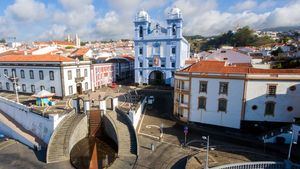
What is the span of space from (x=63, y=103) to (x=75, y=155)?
51.9 ft

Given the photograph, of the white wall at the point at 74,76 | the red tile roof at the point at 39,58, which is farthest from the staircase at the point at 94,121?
the red tile roof at the point at 39,58

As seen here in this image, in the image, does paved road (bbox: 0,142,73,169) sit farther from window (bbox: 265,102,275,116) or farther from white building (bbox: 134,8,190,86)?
white building (bbox: 134,8,190,86)

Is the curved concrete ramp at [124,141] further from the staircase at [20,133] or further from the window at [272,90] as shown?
the window at [272,90]

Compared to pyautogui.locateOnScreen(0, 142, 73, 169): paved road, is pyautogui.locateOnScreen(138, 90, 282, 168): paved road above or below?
above

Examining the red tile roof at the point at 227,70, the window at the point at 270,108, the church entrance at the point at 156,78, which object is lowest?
the window at the point at 270,108

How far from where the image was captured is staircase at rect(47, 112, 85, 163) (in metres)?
25.2

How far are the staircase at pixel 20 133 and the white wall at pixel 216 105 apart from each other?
23.8 meters

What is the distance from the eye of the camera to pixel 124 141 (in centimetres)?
2650

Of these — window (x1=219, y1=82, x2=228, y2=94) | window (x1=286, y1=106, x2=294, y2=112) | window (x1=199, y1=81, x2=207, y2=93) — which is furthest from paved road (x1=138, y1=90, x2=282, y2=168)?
window (x1=286, y1=106, x2=294, y2=112)

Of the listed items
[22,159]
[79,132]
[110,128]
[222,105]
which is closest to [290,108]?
[222,105]

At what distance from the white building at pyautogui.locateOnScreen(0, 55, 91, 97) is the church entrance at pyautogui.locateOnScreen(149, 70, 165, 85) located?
18.0 meters

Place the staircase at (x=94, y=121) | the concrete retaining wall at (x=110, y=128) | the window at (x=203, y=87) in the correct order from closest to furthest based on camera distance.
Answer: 1. the concrete retaining wall at (x=110, y=128)
2. the window at (x=203, y=87)
3. the staircase at (x=94, y=121)

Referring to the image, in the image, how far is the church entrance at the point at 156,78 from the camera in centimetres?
5925

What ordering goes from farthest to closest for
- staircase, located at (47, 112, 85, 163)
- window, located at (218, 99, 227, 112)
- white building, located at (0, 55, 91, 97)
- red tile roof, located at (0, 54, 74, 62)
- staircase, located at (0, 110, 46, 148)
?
red tile roof, located at (0, 54, 74, 62) < white building, located at (0, 55, 91, 97) < window, located at (218, 99, 227, 112) < staircase, located at (0, 110, 46, 148) < staircase, located at (47, 112, 85, 163)
